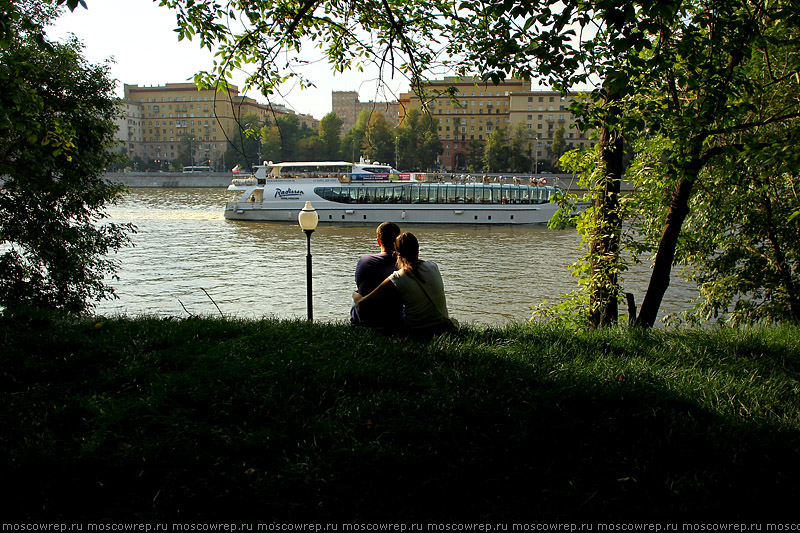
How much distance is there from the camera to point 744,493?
Answer: 2.54 metres

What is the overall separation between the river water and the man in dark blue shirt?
428 cm

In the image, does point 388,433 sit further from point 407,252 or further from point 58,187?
point 58,187

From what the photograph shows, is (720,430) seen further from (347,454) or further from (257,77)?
(257,77)

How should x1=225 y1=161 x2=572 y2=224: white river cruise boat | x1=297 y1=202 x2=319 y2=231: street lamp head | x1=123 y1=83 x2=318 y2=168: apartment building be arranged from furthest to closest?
1. x1=123 y1=83 x2=318 y2=168: apartment building
2. x1=225 y1=161 x2=572 y2=224: white river cruise boat
3. x1=297 y1=202 x2=319 y2=231: street lamp head

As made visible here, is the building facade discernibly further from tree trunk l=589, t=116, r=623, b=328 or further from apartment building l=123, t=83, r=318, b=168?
tree trunk l=589, t=116, r=623, b=328

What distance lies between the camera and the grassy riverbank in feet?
8.06

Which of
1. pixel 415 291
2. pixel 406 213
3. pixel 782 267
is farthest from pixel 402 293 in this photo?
pixel 406 213

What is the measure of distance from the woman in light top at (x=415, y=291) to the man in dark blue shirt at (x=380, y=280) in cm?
8

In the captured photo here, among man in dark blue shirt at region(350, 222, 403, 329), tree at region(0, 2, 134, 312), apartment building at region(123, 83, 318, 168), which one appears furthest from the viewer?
apartment building at region(123, 83, 318, 168)

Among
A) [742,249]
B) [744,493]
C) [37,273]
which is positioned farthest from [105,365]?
[742,249]

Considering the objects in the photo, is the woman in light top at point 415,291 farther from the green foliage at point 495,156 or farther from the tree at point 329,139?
the tree at point 329,139

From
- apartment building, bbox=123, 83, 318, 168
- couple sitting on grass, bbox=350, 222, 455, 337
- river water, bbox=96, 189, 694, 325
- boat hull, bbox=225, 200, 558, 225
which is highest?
apartment building, bbox=123, 83, 318, 168

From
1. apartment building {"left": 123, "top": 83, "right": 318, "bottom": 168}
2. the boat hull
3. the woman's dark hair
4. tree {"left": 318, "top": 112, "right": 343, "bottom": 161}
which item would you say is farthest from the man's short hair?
apartment building {"left": 123, "top": 83, "right": 318, "bottom": 168}

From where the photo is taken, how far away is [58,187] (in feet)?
32.4
